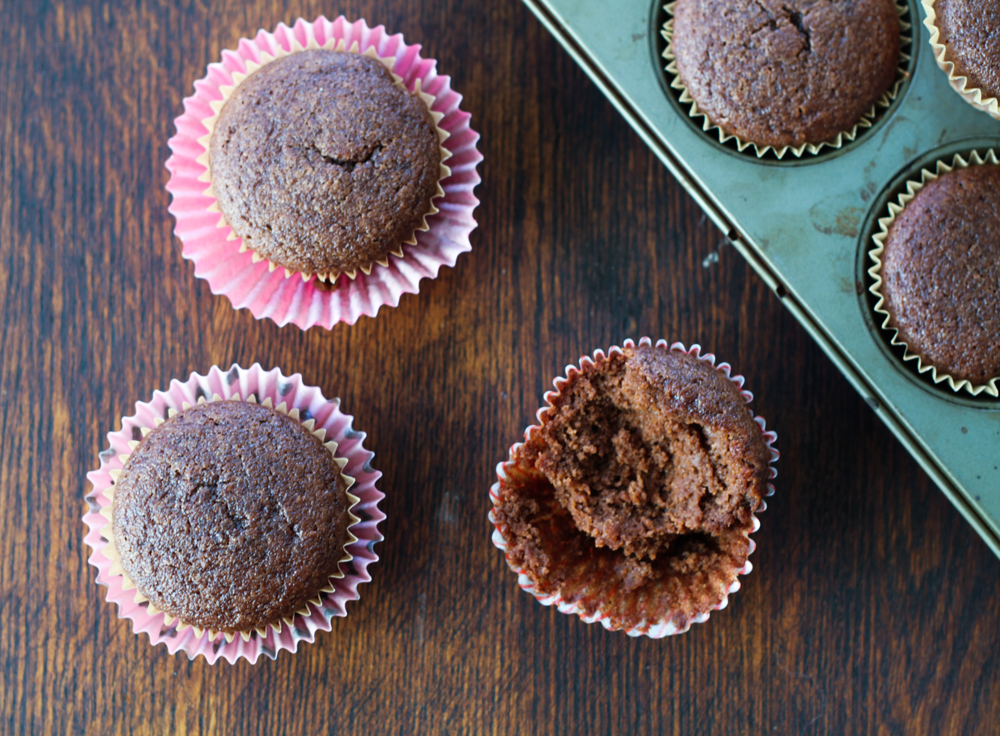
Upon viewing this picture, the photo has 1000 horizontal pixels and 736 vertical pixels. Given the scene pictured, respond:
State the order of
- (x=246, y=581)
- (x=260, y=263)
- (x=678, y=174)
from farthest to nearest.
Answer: (x=260, y=263), (x=678, y=174), (x=246, y=581)

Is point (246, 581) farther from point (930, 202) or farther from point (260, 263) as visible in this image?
point (930, 202)

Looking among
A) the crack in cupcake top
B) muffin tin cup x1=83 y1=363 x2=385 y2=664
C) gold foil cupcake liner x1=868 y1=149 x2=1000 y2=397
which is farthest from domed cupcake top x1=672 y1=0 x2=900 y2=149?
the crack in cupcake top

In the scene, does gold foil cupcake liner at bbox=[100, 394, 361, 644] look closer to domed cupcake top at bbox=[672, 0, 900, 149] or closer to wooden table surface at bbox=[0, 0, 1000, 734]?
wooden table surface at bbox=[0, 0, 1000, 734]

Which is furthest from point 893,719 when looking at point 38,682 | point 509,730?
point 38,682

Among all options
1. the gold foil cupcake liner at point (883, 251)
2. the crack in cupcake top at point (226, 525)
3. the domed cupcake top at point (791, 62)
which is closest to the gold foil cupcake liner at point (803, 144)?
the domed cupcake top at point (791, 62)

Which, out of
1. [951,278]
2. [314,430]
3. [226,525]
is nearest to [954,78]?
[951,278]

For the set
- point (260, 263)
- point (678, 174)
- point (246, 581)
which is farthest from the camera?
point (260, 263)

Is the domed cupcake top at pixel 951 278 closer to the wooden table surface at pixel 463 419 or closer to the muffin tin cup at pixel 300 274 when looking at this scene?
the wooden table surface at pixel 463 419
